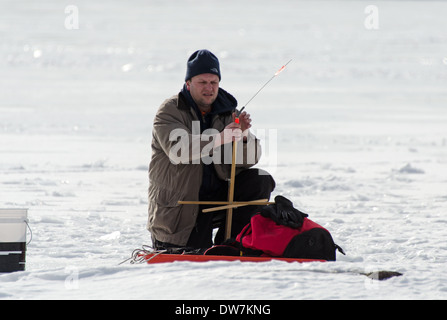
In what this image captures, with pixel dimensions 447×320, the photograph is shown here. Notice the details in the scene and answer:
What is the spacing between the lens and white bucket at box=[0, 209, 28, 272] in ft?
11.3

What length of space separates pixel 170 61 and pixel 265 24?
33.8 ft

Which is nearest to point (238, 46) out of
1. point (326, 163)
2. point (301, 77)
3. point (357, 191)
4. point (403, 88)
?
point (301, 77)

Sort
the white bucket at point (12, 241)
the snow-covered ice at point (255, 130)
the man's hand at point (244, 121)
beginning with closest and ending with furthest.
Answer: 1. the snow-covered ice at point (255, 130)
2. the white bucket at point (12, 241)
3. the man's hand at point (244, 121)

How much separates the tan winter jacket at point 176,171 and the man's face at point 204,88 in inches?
2.8

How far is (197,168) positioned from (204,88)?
16.9 inches

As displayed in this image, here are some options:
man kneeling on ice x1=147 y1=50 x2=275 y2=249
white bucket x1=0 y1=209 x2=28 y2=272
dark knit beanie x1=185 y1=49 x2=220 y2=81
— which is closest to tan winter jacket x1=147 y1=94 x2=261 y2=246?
man kneeling on ice x1=147 y1=50 x2=275 y2=249

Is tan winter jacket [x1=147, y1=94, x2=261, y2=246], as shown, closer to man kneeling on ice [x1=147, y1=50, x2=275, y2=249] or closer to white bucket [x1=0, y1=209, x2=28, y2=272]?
man kneeling on ice [x1=147, y1=50, x2=275, y2=249]

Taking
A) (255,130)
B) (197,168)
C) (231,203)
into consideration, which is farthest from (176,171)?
(255,130)

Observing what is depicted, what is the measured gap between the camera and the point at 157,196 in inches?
153

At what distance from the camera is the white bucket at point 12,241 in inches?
135

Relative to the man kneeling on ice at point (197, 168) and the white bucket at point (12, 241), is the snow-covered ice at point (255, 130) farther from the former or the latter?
the man kneeling on ice at point (197, 168)

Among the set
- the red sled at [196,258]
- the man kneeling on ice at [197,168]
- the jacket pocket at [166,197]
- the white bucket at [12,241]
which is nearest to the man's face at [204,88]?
the man kneeling on ice at [197,168]

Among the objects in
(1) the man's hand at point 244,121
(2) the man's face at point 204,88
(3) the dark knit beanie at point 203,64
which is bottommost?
(1) the man's hand at point 244,121

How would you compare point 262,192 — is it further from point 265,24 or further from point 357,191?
point 265,24
